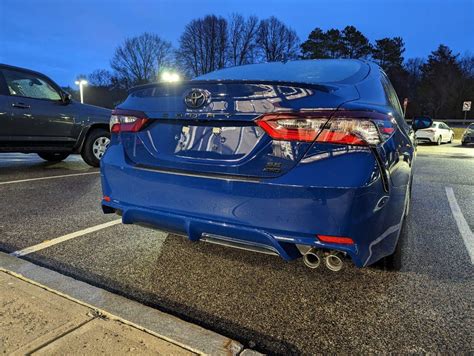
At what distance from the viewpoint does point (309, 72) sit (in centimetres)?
282

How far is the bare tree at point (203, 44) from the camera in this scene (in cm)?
6381

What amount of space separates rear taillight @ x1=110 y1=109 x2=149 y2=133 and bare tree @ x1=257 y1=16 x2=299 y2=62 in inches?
2632

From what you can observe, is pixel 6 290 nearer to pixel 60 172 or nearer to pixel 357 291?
pixel 357 291

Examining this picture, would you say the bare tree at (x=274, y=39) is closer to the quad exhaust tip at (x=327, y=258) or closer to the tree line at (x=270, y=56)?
the tree line at (x=270, y=56)

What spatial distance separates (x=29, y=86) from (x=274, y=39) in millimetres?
64804

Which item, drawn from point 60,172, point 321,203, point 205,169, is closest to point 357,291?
point 321,203

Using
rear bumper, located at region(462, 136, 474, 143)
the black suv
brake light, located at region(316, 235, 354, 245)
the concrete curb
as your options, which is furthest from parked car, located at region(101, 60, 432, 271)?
rear bumper, located at region(462, 136, 474, 143)

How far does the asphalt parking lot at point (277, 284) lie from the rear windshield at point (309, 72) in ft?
4.30

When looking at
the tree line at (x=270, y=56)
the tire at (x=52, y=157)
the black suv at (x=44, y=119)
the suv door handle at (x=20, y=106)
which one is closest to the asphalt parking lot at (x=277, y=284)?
the black suv at (x=44, y=119)

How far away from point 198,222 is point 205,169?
31cm

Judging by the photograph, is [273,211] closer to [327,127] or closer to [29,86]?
[327,127]

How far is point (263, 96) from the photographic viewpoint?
2.16 metres

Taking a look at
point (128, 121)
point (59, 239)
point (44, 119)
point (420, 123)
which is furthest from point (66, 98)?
point (420, 123)

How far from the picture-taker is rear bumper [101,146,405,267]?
1.99 meters
